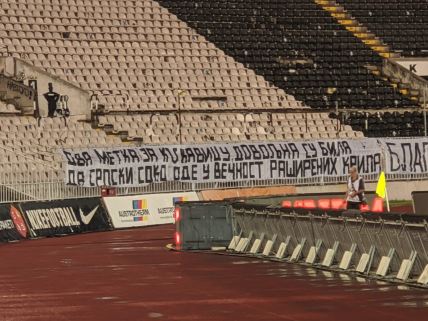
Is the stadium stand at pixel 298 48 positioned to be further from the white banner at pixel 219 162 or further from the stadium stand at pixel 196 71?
the white banner at pixel 219 162

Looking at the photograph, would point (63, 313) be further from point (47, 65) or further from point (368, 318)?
point (47, 65)

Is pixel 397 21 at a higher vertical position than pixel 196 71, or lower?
higher

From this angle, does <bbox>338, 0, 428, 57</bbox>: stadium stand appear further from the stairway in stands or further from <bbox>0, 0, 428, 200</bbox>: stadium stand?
<bbox>0, 0, 428, 200</bbox>: stadium stand

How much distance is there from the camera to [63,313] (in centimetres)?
1820

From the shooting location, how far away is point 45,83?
48.1 meters

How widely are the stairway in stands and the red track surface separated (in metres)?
29.2

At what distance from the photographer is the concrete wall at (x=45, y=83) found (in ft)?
157

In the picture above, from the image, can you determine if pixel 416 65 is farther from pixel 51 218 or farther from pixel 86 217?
pixel 51 218

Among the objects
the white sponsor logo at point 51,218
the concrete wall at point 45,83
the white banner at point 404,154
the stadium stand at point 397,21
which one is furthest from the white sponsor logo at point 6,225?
the stadium stand at point 397,21

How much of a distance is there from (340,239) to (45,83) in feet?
84.4

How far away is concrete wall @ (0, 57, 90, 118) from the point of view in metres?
47.9

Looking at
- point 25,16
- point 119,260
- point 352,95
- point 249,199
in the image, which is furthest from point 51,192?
point 352,95

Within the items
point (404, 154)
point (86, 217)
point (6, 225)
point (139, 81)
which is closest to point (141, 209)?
point (86, 217)

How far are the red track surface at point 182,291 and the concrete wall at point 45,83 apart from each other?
18.4 m
